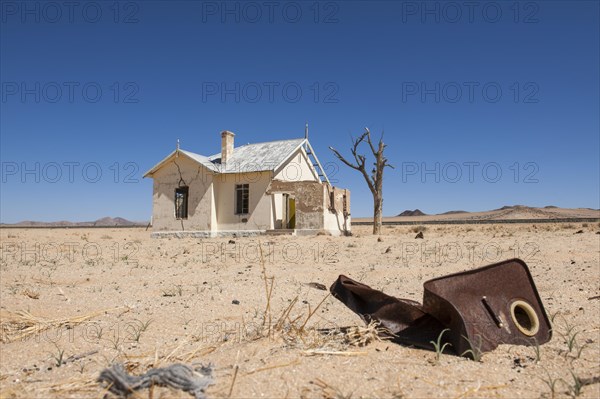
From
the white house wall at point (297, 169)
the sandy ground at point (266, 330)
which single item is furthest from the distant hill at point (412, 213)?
the sandy ground at point (266, 330)

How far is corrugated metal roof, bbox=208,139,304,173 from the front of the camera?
59.9ft

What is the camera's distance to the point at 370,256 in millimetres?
8484

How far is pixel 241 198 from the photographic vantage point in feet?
60.9

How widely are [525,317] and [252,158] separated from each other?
1698 cm

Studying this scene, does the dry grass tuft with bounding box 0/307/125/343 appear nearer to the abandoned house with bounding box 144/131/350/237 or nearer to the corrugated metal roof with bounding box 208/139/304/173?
the abandoned house with bounding box 144/131/350/237

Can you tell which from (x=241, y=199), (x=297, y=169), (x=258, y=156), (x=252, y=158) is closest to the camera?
(x=241, y=199)

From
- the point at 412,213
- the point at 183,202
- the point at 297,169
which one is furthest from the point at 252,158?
the point at 412,213

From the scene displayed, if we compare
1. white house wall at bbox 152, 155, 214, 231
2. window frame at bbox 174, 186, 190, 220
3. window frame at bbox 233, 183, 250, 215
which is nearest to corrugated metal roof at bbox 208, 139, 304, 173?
window frame at bbox 233, 183, 250, 215

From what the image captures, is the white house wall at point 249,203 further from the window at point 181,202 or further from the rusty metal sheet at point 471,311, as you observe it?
the rusty metal sheet at point 471,311

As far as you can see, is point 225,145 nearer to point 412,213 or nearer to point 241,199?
point 241,199

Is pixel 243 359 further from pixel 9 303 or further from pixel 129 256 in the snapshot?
pixel 129 256

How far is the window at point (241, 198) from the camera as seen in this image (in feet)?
60.4

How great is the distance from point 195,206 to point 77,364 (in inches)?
643

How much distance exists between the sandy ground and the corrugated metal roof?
9997mm
